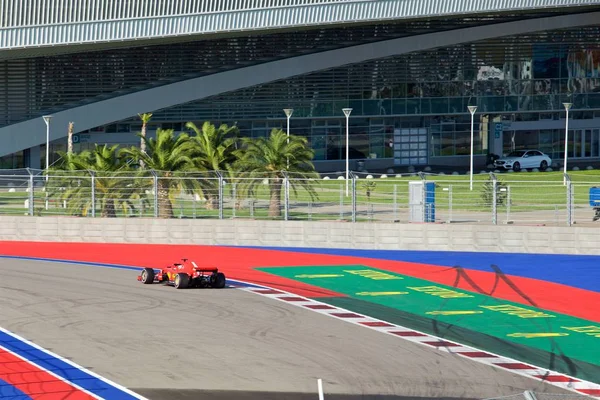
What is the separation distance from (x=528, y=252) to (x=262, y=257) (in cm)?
774

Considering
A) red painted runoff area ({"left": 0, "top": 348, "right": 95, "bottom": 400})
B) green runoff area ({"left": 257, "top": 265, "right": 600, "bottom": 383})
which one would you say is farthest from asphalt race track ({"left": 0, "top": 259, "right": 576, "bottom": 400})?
green runoff area ({"left": 257, "top": 265, "right": 600, "bottom": 383})

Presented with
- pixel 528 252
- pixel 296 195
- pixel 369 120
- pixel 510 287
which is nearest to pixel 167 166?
pixel 296 195

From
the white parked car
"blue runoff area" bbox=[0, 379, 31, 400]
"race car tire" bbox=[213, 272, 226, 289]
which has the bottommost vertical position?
"blue runoff area" bbox=[0, 379, 31, 400]

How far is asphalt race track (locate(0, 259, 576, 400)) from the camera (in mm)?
17297

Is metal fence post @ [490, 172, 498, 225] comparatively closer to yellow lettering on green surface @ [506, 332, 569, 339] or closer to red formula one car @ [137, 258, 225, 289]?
red formula one car @ [137, 258, 225, 289]

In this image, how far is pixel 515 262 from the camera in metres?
32.7

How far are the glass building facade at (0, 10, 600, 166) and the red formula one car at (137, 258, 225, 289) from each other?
38.0 metres

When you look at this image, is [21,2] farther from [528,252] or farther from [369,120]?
[528,252]

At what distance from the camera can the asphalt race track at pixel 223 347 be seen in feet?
56.7

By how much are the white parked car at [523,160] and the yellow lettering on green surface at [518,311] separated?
4405cm

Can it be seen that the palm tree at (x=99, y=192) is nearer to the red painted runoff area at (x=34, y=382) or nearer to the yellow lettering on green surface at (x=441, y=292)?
the yellow lettering on green surface at (x=441, y=292)

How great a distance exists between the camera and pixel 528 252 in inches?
Result: 1356

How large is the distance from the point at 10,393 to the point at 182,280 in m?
10.2

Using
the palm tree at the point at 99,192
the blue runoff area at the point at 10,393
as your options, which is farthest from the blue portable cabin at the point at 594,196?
the blue runoff area at the point at 10,393
